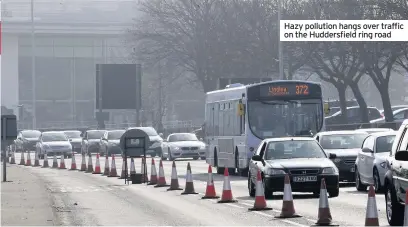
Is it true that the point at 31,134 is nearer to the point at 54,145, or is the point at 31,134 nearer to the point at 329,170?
the point at 54,145

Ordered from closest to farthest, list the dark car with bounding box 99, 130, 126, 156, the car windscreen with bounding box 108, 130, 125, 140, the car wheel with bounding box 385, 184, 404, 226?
the car wheel with bounding box 385, 184, 404, 226 → the dark car with bounding box 99, 130, 126, 156 → the car windscreen with bounding box 108, 130, 125, 140

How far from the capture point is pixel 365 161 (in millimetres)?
26281

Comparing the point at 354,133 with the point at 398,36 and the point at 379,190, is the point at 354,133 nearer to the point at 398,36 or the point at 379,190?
the point at 379,190

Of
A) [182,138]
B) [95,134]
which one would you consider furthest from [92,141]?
[182,138]

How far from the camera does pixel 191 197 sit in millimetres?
26578

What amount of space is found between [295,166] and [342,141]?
748 cm

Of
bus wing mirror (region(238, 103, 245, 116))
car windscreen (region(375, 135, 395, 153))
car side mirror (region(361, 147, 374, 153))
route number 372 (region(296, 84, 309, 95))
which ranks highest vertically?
route number 372 (region(296, 84, 309, 95))

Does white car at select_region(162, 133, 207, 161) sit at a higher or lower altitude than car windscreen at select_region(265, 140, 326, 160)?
lower

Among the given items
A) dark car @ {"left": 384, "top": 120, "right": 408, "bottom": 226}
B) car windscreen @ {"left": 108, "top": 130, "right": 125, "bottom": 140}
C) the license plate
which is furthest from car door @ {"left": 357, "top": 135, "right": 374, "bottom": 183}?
car windscreen @ {"left": 108, "top": 130, "right": 125, "bottom": 140}

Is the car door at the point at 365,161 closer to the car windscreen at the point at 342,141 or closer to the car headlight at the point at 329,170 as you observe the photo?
the car headlight at the point at 329,170

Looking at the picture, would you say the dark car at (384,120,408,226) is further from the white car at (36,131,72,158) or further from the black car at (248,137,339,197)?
the white car at (36,131,72,158)

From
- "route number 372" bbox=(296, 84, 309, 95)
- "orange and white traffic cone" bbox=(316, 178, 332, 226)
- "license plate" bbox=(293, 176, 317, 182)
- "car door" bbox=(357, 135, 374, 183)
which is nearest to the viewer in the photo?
"orange and white traffic cone" bbox=(316, 178, 332, 226)

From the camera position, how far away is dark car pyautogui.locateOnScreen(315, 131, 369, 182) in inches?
1187

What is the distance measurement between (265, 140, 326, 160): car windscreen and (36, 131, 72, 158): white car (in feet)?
130
